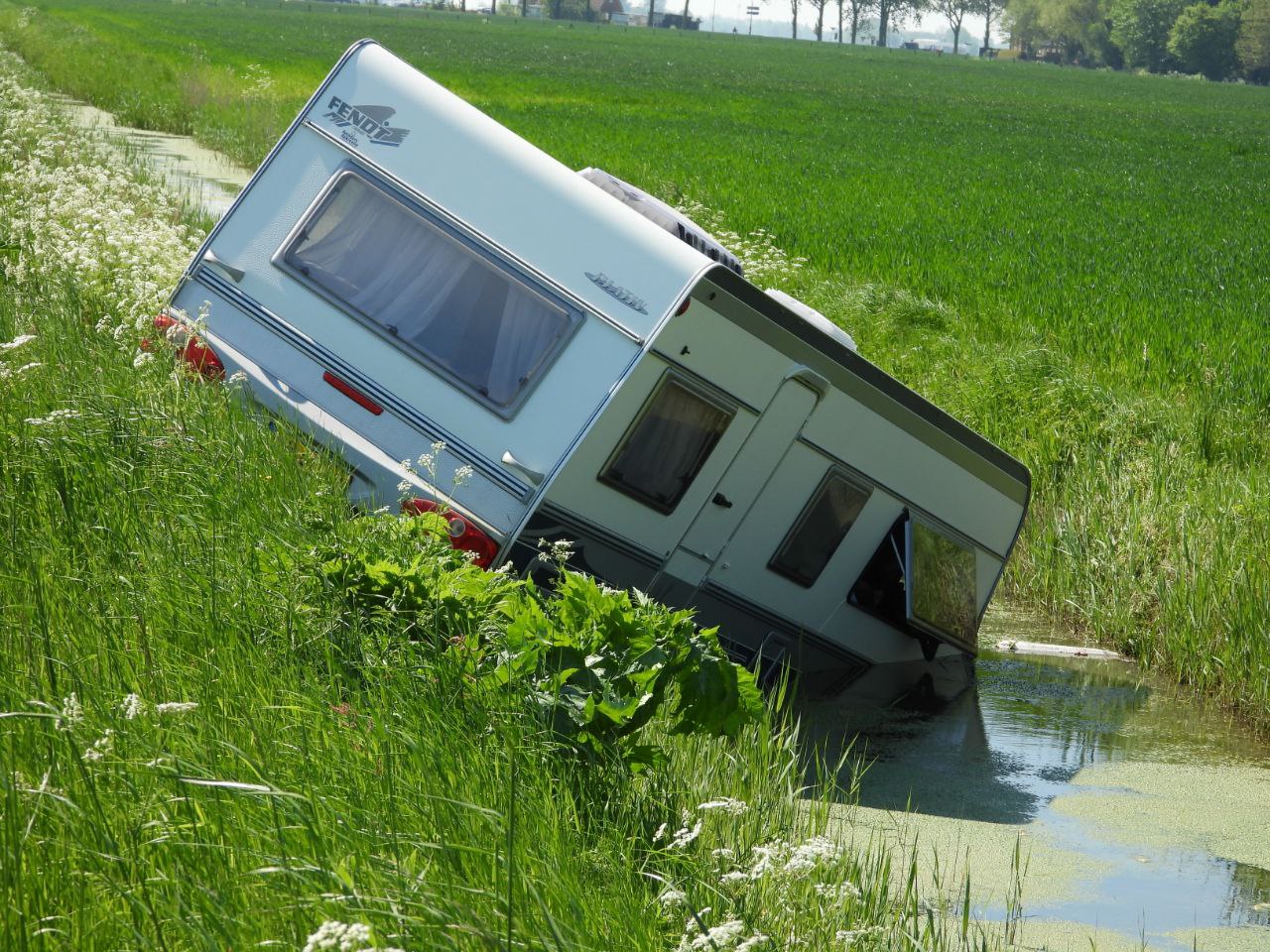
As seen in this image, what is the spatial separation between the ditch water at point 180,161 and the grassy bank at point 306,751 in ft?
33.3

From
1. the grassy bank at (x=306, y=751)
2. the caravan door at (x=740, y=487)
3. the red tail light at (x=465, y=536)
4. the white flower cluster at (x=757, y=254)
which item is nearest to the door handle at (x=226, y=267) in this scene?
the grassy bank at (x=306, y=751)

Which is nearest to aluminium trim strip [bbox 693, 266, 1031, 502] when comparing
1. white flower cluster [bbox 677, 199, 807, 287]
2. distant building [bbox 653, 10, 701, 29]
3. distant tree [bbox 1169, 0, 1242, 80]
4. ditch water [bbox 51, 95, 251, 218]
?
white flower cluster [bbox 677, 199, 807, 287]

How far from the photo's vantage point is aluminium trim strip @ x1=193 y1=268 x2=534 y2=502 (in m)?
6.39

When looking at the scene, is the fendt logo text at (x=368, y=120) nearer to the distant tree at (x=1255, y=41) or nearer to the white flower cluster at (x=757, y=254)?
the white flower cluster at (x=757, y=254)

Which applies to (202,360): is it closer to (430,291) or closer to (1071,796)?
(430,291)

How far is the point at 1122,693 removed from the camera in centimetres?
830

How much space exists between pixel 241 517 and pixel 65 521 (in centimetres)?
67

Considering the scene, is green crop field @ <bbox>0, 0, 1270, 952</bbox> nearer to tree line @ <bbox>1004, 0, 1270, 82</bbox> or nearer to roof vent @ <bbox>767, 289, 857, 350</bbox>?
roof vent @ <bbox>767, 289, 857, 350</bbox>

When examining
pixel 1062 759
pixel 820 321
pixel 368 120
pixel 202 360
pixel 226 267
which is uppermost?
pixel 820 321

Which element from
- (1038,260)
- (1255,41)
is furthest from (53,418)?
(1255,41)

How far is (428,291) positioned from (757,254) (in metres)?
9.91

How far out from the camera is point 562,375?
651 cm

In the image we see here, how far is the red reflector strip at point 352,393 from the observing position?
6688 millimetres

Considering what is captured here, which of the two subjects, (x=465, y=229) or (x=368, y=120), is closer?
(x=465, y=229)
